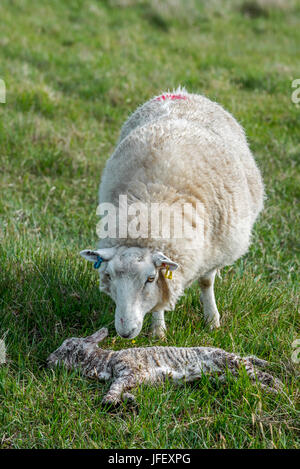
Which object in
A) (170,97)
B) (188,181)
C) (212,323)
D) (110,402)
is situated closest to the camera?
(110,402)

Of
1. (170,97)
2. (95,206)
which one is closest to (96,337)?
(170,97)

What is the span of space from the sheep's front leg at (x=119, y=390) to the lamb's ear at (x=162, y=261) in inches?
21.9

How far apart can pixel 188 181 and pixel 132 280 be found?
0.71m

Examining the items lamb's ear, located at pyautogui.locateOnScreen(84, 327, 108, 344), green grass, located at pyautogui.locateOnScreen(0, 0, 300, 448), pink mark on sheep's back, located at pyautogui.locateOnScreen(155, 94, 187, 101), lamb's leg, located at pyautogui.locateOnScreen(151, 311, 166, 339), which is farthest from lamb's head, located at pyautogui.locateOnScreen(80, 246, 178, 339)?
pink mark on sheep's back, located at pyautogui.locateOnScreen(155, 94, 187, 101)

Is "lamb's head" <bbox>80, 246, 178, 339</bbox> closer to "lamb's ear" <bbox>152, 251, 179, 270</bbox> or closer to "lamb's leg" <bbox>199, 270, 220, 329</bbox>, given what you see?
"lamb's ear" <bbox>152, 251, 179, 270</bbox>

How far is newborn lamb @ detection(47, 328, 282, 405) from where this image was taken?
2.79 meters

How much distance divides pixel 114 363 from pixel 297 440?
935 mm

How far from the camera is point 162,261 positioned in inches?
111

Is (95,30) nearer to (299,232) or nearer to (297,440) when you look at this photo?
(299,232)

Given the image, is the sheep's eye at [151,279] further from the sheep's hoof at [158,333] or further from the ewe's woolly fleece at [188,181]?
the sheep's hoof at [158,333]

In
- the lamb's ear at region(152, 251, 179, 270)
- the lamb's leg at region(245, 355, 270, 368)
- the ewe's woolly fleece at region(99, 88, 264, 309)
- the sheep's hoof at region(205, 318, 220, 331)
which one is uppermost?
the ewe's woolly fleece at region(99, 88, 264, 309)

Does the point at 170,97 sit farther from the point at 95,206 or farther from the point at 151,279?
the point at 151,279

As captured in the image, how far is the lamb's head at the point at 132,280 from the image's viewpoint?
2.77 m

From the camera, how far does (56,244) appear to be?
168 inches
